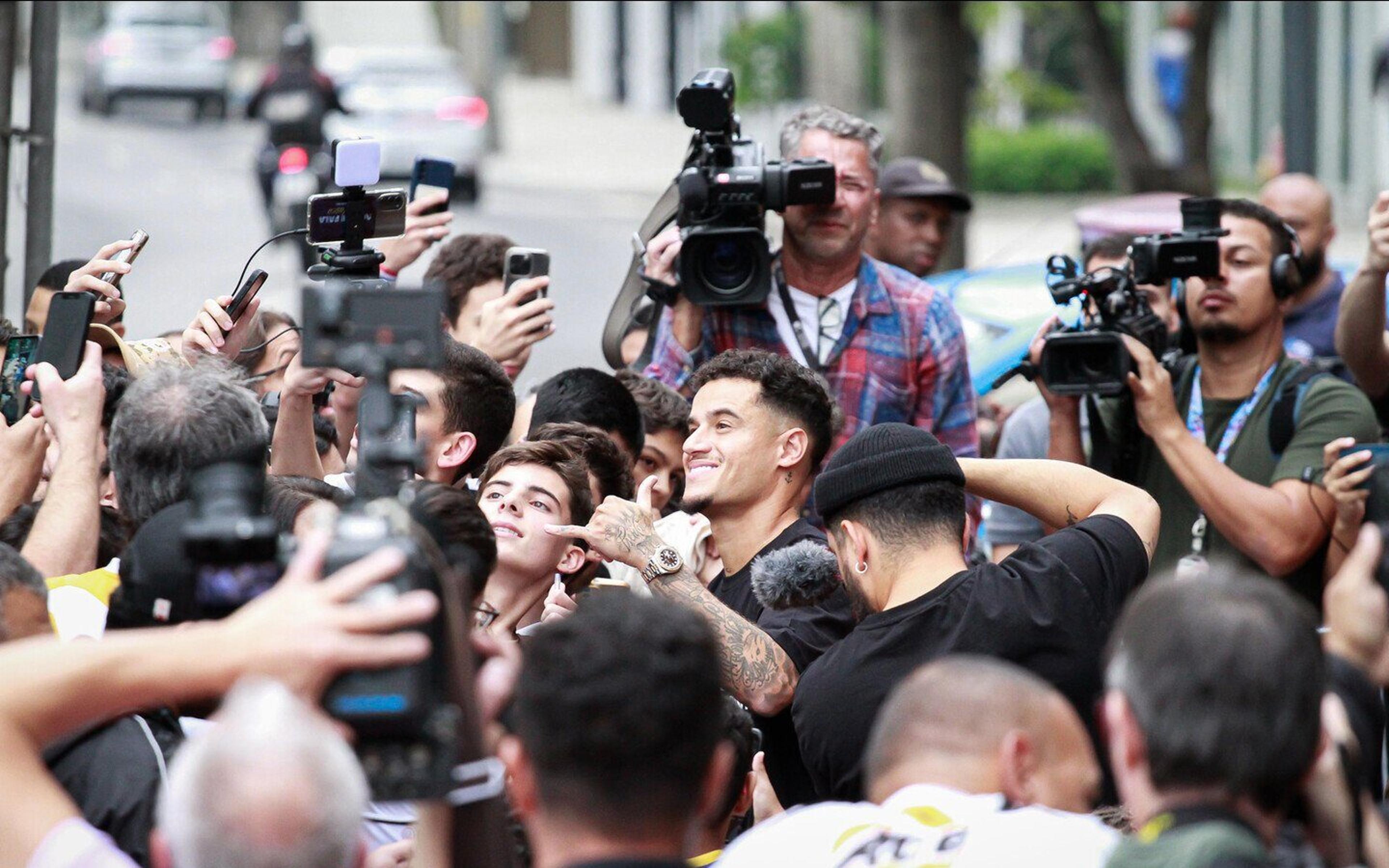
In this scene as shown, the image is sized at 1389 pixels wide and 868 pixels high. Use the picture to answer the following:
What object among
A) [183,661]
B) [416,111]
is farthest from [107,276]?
[416,111]

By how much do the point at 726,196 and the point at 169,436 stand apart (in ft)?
7.48

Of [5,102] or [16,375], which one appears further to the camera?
[5,102]

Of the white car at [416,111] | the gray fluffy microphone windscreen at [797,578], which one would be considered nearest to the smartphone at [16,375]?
the gray fluffy microphone windscreen at [797,578]

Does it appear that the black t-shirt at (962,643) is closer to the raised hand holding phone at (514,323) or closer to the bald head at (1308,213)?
the raised hand holding phone at (514,323)

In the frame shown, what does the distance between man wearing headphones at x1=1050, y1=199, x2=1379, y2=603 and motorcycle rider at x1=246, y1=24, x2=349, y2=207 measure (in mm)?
11184

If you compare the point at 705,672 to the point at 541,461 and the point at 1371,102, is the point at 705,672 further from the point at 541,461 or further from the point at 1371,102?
the point at 1371,102

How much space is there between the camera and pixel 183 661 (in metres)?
2.69

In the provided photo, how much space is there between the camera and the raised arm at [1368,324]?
18.4 feet

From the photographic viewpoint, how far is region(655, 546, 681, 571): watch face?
171 inches

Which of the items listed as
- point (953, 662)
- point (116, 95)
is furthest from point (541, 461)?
point (116, 95)

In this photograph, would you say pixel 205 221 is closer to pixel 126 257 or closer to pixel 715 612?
Answer: pixel 126 257

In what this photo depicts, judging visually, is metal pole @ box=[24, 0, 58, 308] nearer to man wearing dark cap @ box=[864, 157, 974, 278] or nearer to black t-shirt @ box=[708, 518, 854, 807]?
man wearing dark cap @ box=[864, 157, 974, 278]

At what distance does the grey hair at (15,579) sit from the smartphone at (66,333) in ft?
3.23

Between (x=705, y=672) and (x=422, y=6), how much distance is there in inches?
1543
